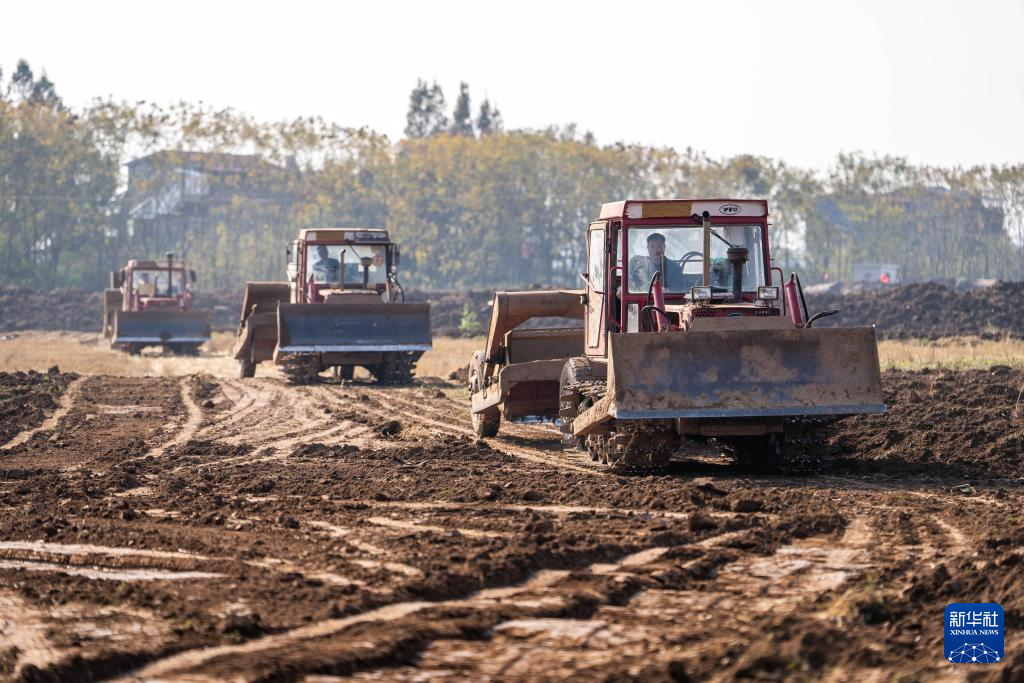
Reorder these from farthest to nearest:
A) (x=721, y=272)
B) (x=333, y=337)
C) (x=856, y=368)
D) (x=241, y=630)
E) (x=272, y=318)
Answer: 1. (x=272, y=318)
2. (x=333, y=337)
3. (x=721, y=272)
4. (x=856, y=368)
5. (x=241, y=630)

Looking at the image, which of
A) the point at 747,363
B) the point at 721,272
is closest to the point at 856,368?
the point at 747,363

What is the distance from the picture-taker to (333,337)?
77.8 feet

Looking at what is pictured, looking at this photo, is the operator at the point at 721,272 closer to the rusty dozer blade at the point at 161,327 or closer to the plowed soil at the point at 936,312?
the plowed soil at the point at 936,312

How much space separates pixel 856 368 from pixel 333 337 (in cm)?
1357

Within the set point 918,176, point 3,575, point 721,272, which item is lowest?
point 3,575

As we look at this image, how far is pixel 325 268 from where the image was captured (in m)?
25.2

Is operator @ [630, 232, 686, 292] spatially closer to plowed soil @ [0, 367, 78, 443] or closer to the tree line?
plowed soil @ [0, 367, 78, 443]

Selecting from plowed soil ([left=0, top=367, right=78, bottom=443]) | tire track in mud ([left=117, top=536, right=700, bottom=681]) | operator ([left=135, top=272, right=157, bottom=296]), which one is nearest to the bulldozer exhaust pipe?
tire track in mud ([left=117, top=536, right=700, bottom=681])

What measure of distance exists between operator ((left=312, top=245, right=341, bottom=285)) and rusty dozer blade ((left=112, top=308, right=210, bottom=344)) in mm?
12666

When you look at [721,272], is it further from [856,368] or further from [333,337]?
[333,337]

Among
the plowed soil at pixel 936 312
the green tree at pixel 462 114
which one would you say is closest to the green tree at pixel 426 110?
the green tree at pixel 462 114

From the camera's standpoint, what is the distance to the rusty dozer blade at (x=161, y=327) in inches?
1462

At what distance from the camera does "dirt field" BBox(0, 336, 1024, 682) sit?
5.88 meters

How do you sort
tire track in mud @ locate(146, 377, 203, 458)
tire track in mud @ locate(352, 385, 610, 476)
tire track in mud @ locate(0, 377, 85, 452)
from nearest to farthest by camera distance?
tire track in mud @ locate(352, 385, 610, 476), tire track in mud @ locate(146, 377, 203, 458), tire track in mud @ locate(0, 377, 85, 452)
